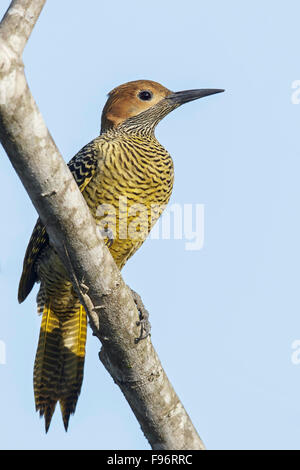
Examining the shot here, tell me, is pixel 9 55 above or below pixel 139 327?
above

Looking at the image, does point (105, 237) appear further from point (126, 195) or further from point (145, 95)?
point (145, 95)

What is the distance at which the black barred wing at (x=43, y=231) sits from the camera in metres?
5.46

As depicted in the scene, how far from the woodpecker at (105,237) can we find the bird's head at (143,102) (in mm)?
291

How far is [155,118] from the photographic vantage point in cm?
650

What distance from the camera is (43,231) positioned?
5414 mm

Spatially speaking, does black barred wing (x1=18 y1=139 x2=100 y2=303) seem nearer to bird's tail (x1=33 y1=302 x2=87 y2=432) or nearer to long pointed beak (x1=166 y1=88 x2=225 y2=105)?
bird's tail (x1=33 y1=302 x2=87 y2=432)

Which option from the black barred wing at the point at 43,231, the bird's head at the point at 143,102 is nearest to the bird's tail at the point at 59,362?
the black barred wing at the point at 43,231

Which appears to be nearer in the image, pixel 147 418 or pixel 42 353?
pixel 147 418

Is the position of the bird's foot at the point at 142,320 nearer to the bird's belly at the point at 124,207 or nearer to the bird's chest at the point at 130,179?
the bird's belly at the point at 124,207

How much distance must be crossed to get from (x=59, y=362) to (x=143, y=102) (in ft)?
7.87

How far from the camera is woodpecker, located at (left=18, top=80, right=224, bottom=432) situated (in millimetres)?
5434
